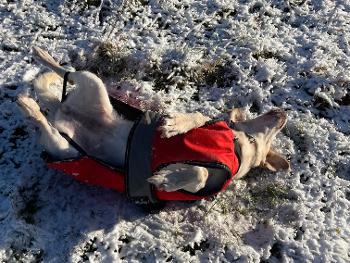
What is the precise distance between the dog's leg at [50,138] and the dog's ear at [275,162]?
1.67 m

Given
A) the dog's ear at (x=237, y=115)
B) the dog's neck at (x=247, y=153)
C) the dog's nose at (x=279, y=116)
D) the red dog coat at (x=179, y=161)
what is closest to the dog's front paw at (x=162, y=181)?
the red dog coat at (x=179, y=161)

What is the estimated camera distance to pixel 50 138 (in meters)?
3.65

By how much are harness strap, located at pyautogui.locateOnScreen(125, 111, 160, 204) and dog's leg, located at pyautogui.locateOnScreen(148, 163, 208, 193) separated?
18 centimetres

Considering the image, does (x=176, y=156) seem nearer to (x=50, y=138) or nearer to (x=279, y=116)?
(x=50, y=138)

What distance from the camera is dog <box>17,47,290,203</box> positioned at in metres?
3.52

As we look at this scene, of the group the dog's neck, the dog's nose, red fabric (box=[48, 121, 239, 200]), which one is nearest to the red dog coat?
red fabric (box=[48, 121, 239, 200])

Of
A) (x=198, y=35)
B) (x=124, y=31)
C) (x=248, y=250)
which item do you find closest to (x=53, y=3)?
(x=124, y=31)

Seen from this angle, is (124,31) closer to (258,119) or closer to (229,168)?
(258,119)

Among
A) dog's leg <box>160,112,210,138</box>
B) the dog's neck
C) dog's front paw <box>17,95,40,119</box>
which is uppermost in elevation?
dog's leg <box>160,112,210,138</box>

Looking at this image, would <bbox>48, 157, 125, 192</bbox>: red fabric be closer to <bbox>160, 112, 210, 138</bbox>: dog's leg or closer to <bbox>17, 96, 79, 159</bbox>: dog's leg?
<bbox>17, 96, 79, 159</bbox>: dog's leg

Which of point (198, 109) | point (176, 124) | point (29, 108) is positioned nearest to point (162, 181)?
point (176, 124)

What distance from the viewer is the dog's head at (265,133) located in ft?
13.8

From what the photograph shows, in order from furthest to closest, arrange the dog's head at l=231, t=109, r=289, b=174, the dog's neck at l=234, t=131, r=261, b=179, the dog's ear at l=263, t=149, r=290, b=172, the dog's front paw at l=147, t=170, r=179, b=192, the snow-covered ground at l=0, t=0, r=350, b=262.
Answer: the dog's ear at l=263, t=149, r=290, b=172 → the dog's head at l=231, t=109, r=289, b=174 → the dog's neck at l=234, t=131, r=261, b=179 → the snow-covered ground at l=0, t=0, r=350, b=262 → the dog's front paw at l=147, t=170, r=179, b=192

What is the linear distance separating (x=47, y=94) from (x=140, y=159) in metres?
0.98
